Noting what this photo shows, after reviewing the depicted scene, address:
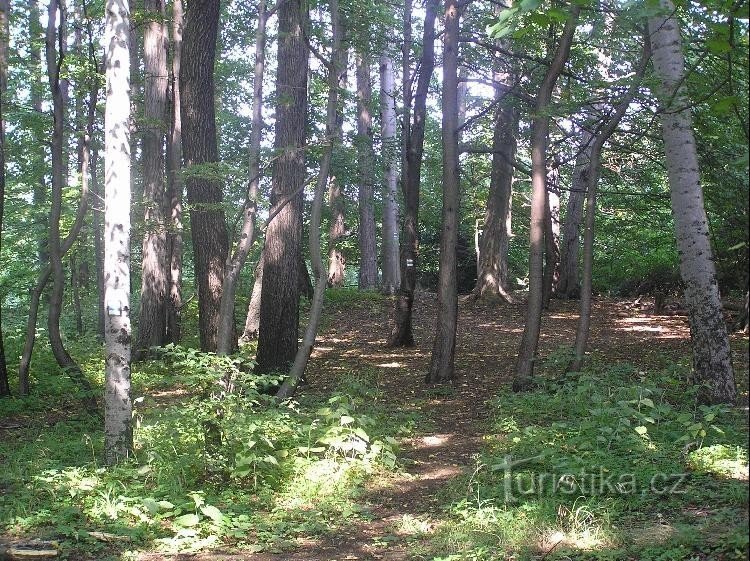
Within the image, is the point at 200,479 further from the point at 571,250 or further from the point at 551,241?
the point at 571,250

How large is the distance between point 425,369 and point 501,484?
5.96 meters

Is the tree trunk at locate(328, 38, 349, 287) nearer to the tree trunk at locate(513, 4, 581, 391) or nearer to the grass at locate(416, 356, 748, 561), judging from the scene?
the tree trunk at locate(513, 4, 581, 391)

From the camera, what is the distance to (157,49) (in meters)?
12.6

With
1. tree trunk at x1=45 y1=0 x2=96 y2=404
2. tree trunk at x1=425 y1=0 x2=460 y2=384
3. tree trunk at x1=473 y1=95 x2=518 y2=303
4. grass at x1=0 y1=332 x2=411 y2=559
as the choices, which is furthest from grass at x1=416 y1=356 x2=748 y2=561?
tree trunk at x1=473 y1=95 x2=518 y2=303

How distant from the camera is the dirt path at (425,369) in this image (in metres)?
4.96

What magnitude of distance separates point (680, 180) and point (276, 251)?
18.4 feet

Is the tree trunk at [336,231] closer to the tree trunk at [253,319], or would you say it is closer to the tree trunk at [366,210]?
the tree trunk at [366,210]

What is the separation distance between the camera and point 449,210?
33.3ft

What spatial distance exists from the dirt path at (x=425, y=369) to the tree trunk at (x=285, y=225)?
2.96ft

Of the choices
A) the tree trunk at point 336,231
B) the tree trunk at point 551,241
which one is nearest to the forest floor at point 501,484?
the tree trunk at point 551,241

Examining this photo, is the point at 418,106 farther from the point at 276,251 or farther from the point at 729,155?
the point at 729,155

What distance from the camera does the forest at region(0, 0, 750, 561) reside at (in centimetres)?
460

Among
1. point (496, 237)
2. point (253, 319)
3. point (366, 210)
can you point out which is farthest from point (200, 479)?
point (366, 210)

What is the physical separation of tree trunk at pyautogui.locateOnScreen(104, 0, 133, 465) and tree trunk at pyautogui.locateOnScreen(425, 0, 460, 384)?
521 centimetres
